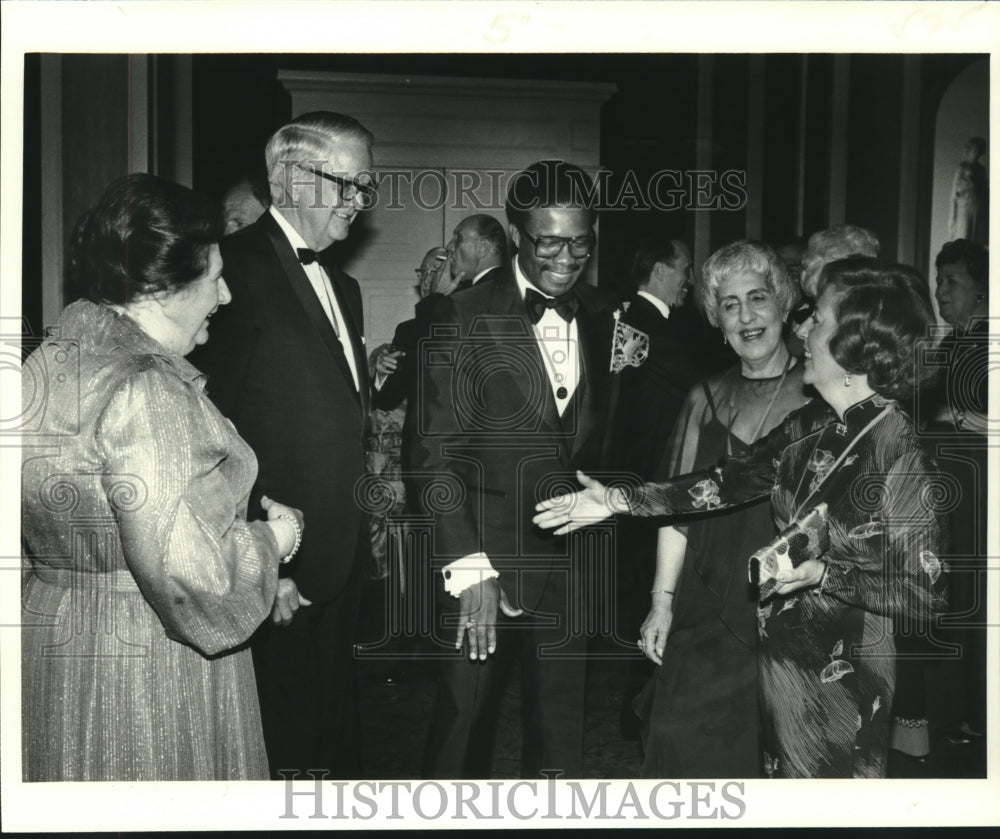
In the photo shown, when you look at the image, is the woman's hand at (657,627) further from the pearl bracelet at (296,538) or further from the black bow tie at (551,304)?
the pearl bracelet at (296,538)

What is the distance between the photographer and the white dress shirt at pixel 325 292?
328cm

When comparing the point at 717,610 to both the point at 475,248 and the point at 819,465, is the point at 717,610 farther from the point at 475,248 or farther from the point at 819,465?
the point at 475,248

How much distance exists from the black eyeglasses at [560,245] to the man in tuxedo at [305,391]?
519 mm

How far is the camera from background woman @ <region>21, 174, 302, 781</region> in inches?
114

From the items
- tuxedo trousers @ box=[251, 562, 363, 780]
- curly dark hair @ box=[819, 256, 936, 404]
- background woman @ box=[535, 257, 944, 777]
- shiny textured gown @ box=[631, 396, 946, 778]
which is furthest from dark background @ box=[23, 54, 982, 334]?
tuxedo trousers @ box=[251, 562, 363, 780]

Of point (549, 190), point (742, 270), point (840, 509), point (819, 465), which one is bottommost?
point (840, 509)

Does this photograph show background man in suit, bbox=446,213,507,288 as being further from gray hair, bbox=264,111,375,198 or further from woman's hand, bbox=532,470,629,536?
woman's hand, bbox=532,470,629,536

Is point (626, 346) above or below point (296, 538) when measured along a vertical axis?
above

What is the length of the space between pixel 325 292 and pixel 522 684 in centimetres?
129

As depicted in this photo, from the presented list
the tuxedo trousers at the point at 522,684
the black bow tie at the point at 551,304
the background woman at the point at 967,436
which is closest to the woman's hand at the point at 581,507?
the tuxedo trousers at the point at 522,684

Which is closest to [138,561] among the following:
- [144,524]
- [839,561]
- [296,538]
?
[144,524]

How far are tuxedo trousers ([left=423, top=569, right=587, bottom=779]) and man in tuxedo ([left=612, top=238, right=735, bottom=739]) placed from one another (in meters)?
0.16

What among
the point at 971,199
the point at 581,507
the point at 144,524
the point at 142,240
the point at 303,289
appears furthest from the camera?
the point at 971,199

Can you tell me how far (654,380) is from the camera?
3.41m
